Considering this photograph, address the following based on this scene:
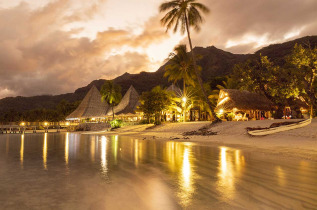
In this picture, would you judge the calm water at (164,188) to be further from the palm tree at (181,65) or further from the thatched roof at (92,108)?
the thatched roof at (92,108)

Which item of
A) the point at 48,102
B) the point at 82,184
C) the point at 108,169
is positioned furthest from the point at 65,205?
the point at 48,102

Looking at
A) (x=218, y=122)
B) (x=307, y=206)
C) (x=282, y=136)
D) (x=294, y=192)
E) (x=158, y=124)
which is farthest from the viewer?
(x=158, y=124)

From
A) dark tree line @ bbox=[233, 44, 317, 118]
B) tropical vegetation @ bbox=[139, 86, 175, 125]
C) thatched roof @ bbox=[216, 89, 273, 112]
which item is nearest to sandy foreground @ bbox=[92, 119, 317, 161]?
dark tree line @ bbox=[233, 44, 317, 118]

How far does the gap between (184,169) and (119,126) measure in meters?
34.5

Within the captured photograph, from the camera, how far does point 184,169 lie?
721 centimetres

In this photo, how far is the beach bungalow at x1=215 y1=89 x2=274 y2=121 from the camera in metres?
27.1

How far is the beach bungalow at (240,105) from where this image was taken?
27.1 m

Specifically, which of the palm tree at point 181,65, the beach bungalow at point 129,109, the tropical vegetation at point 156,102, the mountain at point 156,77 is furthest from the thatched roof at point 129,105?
the mountain at point 156,77

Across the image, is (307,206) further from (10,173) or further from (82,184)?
(10,173)

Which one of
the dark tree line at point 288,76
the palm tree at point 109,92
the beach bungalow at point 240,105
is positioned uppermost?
the palm tree at point 109,92

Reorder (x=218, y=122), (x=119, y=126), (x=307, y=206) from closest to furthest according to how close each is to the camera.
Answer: (x=307, y=206) → (x=218, y=122) → (x=119, y=126)

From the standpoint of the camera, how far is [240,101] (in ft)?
90.4

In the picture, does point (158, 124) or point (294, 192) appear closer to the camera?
point (294, 192)

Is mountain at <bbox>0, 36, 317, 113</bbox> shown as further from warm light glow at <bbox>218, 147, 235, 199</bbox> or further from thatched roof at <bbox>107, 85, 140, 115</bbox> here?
warm light glow at <bbox>218, 147, 235, 199</bbox>
